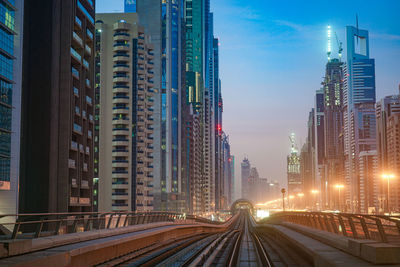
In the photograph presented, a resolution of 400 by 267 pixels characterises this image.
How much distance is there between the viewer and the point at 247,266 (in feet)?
92.7

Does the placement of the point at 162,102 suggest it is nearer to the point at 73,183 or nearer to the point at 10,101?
the point at 73,183

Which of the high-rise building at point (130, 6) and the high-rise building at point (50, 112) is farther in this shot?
the high-rise building at point (130, 6)

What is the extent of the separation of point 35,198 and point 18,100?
1281 centimetres

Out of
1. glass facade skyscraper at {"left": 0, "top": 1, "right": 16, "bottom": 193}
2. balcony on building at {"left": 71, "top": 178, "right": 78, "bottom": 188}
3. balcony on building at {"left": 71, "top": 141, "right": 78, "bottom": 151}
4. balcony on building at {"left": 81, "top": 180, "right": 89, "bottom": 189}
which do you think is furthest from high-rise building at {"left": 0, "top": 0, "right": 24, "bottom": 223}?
balcony on building at {"left": 81, "top": 180, "right": 89, "bottom": 189}

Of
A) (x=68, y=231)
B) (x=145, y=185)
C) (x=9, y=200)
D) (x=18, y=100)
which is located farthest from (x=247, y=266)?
(x=145, y=185)

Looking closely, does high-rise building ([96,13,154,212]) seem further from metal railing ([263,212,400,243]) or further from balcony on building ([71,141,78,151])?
metal railing ([263,212,400,243])

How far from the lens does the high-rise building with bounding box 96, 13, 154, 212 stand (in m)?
128

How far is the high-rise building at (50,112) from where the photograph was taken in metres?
68.9

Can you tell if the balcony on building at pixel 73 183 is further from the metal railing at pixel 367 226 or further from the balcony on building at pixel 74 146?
the metal railing at pixel 367 226

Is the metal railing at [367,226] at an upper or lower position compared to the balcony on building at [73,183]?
lower

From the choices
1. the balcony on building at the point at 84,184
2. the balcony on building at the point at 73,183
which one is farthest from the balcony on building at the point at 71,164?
the balcony on building at the point at 84,184

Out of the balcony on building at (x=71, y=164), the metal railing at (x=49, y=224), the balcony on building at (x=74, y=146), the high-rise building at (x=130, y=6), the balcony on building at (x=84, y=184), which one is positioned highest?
the high-rise building at (x=130, y=6)

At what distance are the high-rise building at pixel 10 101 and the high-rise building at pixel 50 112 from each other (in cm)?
522

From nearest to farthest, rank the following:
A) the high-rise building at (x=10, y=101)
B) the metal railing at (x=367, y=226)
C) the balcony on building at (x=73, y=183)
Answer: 1. the metal railing at (x=367, y=226)
2. the high-rise building at (x=10, y=101)
3. the balcony on building at (x=73, y=183)
